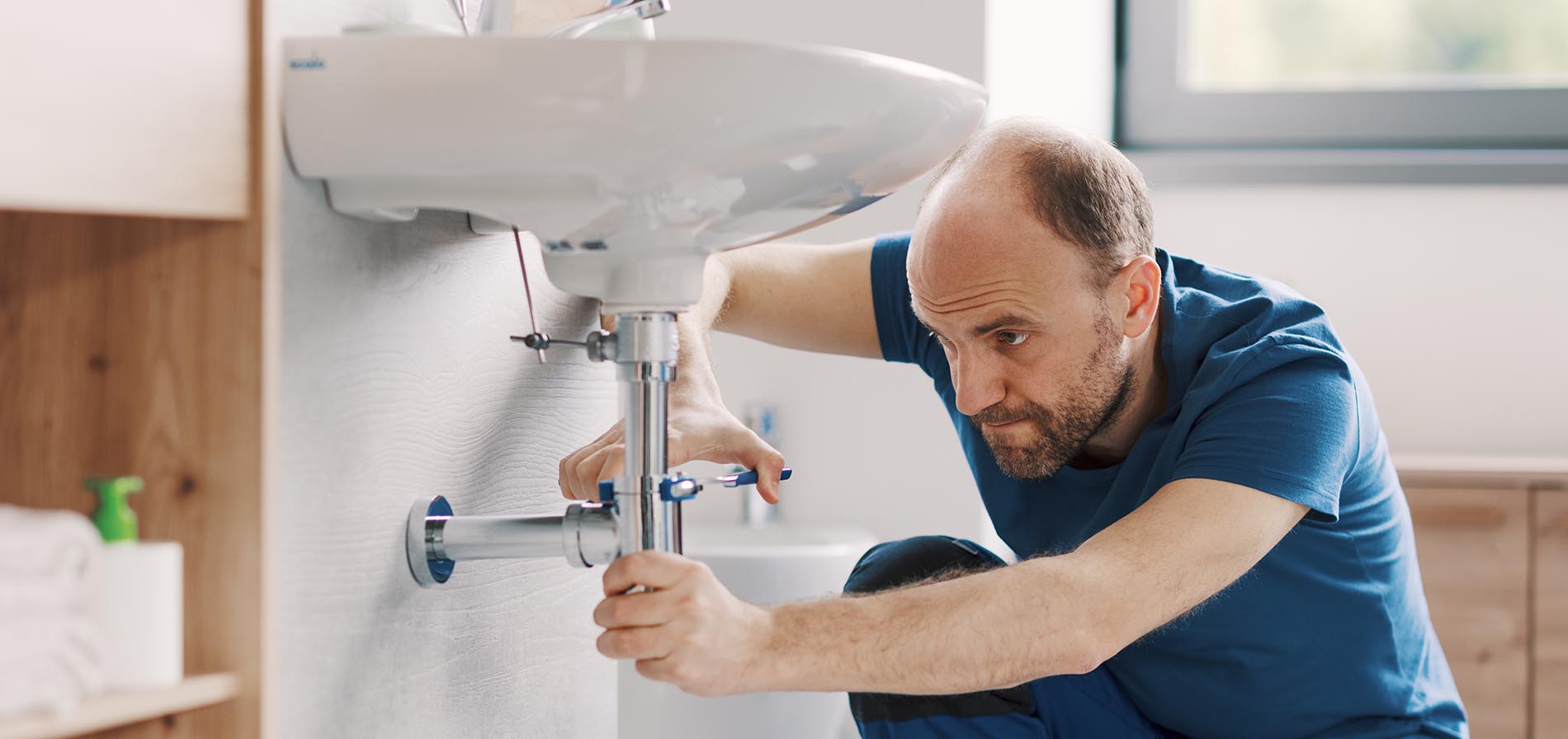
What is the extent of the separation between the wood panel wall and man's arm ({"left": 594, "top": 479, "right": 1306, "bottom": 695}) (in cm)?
21

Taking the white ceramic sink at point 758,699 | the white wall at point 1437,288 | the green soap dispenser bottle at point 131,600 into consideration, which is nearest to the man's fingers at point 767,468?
the green soap dispenser bottle at point 131,600

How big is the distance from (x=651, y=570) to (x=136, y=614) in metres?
0.28

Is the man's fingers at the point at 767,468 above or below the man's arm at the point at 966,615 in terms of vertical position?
above

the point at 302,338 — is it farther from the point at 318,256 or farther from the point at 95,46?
the point at 95,46

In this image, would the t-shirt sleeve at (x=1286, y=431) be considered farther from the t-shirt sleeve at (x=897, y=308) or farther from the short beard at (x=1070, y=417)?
the t-shirt sleeve at (x=897, y=308)

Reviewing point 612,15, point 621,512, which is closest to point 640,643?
point 621,512

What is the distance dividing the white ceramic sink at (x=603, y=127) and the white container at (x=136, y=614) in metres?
0.25

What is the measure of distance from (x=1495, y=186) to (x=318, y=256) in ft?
7.01

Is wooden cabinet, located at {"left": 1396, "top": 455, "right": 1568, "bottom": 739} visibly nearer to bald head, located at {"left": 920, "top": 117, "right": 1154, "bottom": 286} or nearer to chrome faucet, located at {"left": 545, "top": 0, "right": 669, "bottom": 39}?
bald head, located at {"left": 920, "top": 117, "right": 1154, "bottom": 286}

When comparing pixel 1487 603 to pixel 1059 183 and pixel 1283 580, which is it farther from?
pixel 1059 183

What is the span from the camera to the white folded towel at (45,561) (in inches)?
24.6

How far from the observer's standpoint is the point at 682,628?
2.56 ft

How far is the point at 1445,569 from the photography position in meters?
1.94

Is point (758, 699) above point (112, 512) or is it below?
below
